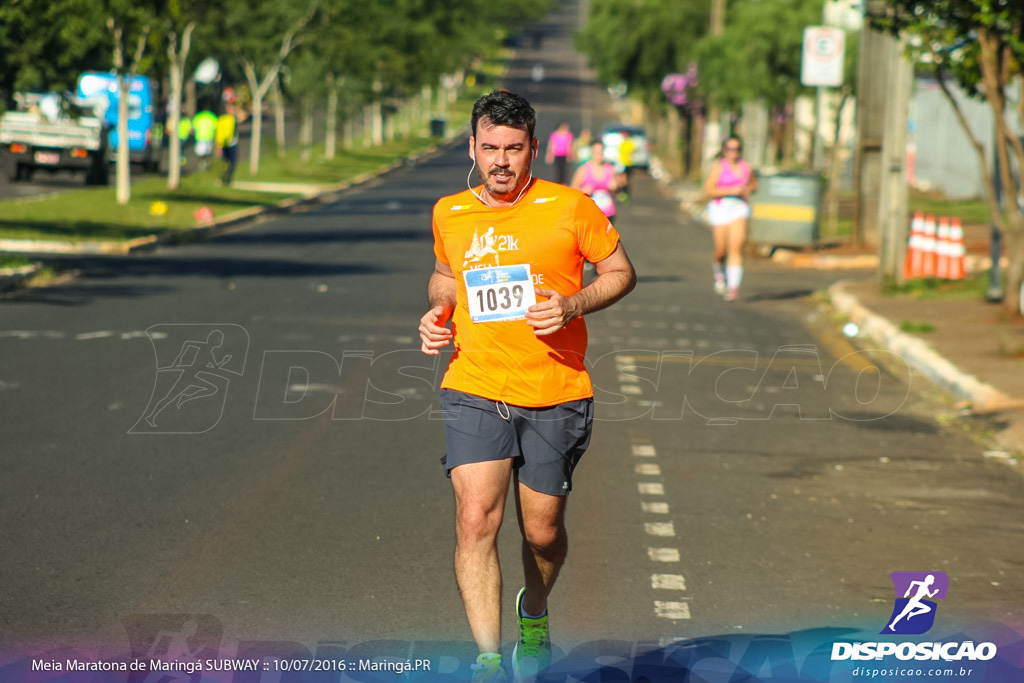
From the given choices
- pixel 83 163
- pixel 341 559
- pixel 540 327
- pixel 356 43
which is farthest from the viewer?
pixel 356 43

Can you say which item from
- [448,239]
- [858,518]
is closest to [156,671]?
[448,239]

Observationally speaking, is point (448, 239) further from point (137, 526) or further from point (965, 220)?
point (965, 220)

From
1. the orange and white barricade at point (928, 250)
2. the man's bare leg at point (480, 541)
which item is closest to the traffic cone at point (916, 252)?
the orange and white barricade at point (928, 250)

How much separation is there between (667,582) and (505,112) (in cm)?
260

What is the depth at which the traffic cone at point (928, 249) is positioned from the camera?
23.4 meters

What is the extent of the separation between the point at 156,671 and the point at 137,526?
92.9 inches

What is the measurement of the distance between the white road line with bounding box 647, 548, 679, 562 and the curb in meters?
5.35

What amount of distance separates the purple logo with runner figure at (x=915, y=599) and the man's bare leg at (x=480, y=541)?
1.85 m

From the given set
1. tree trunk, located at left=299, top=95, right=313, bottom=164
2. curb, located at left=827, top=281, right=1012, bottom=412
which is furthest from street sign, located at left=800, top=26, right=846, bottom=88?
tree trunk, located at left=299, top=95, right=313, bottom=164

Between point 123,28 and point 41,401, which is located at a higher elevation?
point 123,28

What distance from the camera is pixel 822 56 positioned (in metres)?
30.6

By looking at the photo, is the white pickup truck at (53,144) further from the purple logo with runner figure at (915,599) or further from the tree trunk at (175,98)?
the purple logo with runner figure at (915,599)

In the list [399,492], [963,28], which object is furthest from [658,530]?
[963,28]

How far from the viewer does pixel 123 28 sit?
33.5m
